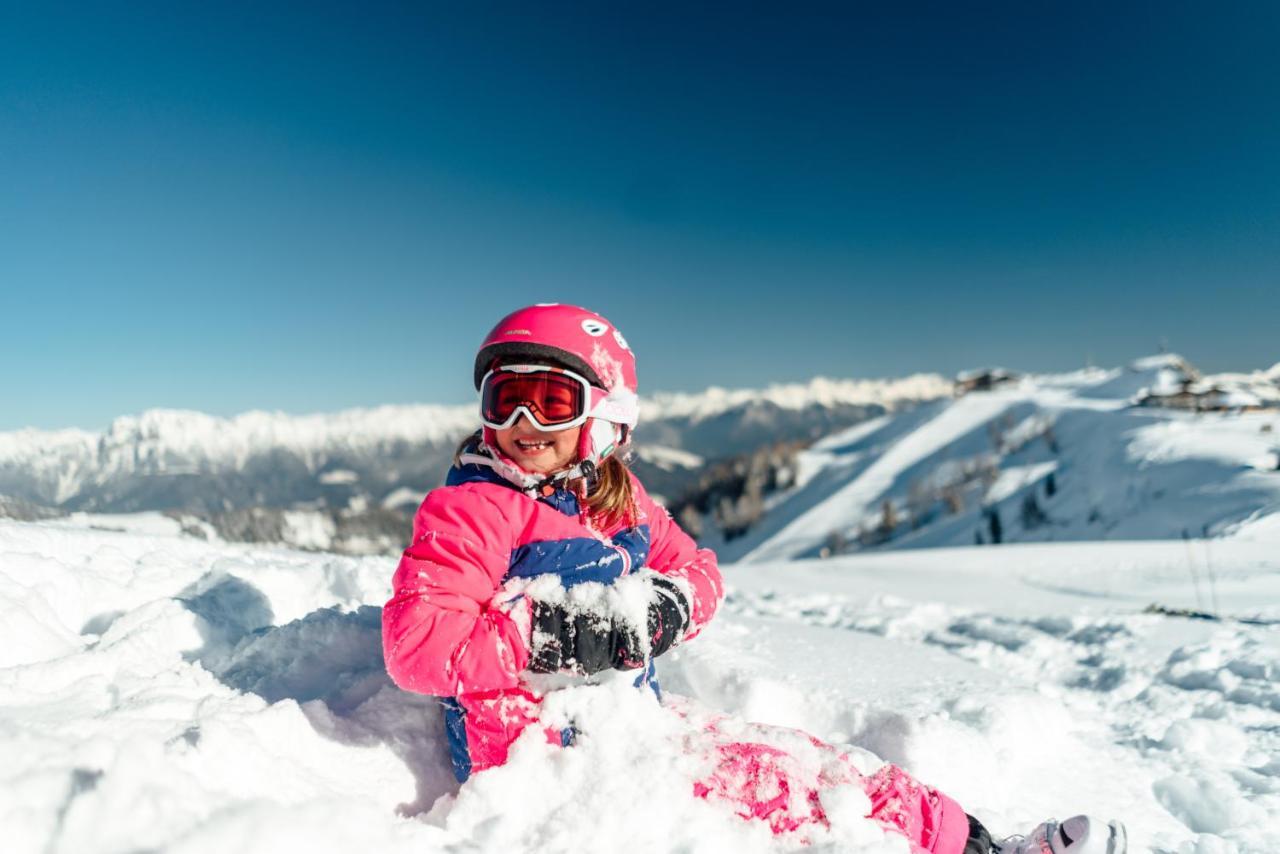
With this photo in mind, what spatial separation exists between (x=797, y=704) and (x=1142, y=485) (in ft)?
183

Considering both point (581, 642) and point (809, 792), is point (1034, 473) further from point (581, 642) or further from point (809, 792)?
point (581, 642)

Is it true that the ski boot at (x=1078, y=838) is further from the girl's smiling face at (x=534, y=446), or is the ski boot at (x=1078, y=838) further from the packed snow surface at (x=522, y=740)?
the girl's smiling face at (x=534, y=446)

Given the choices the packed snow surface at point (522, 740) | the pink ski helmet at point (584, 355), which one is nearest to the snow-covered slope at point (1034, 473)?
the packed snow surface at point (522, 740)

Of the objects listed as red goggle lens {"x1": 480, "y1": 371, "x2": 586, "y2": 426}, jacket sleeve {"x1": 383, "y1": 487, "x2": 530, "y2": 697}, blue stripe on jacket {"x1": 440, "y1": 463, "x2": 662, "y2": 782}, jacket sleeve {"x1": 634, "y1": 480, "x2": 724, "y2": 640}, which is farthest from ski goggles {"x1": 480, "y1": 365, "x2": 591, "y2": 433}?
jacket sleeve {"x1": 634, "y1": 480, "x2": 724, "y2": 640}

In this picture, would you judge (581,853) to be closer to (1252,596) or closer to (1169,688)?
(1169,688)

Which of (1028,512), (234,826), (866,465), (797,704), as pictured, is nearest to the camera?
(234,826)

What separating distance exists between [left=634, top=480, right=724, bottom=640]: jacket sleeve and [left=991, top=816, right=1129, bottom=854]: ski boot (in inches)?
50.7

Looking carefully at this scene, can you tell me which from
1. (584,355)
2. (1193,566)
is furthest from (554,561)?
(1193,566)

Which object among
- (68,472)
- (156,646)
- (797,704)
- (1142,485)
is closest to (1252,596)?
(797,704)

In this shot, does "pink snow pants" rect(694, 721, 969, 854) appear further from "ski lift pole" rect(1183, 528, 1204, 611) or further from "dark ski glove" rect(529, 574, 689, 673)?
"ski lift pole" rect(1183, 528, 1204, 611)

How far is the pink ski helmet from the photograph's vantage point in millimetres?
2555

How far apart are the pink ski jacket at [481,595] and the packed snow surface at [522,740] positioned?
19cm

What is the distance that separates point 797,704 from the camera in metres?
3.62

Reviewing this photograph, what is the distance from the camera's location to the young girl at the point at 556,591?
6.91ft
